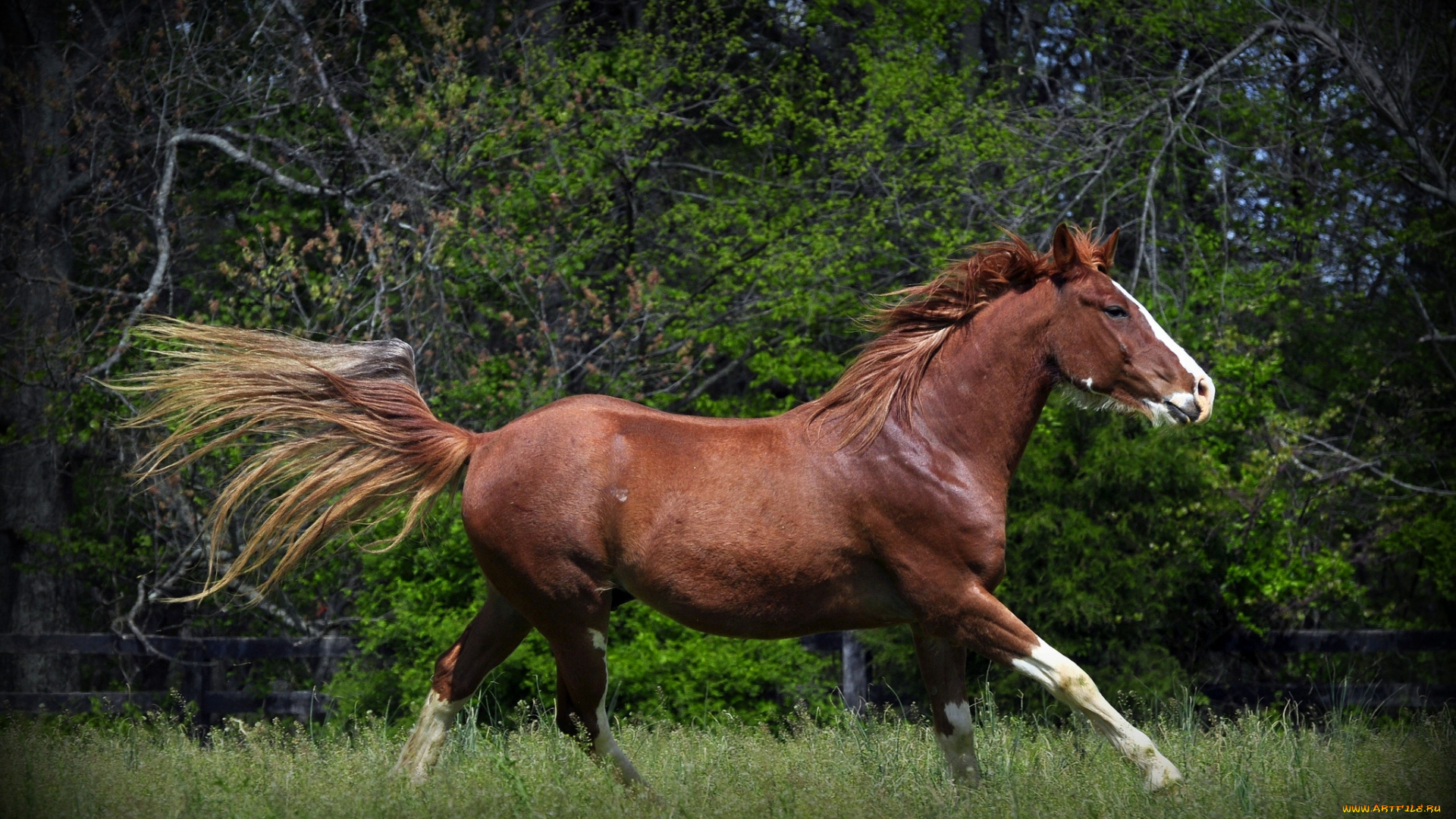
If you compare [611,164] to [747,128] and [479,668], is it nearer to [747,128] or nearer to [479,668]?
[747,128]

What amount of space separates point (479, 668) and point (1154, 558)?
4.39 m

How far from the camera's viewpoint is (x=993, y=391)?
4922mm

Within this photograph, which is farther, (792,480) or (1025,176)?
(1025,176)

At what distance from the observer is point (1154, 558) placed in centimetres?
775

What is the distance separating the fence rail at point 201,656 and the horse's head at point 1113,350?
5.66 m

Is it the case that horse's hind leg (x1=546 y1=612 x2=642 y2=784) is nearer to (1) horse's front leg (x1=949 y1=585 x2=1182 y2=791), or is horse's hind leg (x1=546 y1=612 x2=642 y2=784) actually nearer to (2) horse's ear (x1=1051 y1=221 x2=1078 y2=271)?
(1) horse's front leg (x1=949 y1=585 x2=1182 y2=791)

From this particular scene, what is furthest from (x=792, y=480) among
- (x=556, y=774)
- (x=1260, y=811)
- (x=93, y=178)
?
(x=93, y=178)

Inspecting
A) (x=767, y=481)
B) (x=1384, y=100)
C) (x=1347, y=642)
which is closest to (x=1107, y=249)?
(x=767, y=481)

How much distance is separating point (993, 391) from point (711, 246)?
7.95 metres

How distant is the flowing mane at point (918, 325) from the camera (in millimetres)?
4977

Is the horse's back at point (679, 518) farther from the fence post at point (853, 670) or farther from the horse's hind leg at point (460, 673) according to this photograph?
the fence post at point (853, 670)

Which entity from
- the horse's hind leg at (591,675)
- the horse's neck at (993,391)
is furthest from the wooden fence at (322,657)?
the horse's neck at (993,391)

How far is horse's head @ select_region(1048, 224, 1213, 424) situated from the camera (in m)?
4.71

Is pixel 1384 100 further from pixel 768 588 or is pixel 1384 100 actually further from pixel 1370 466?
pixel 768 588
